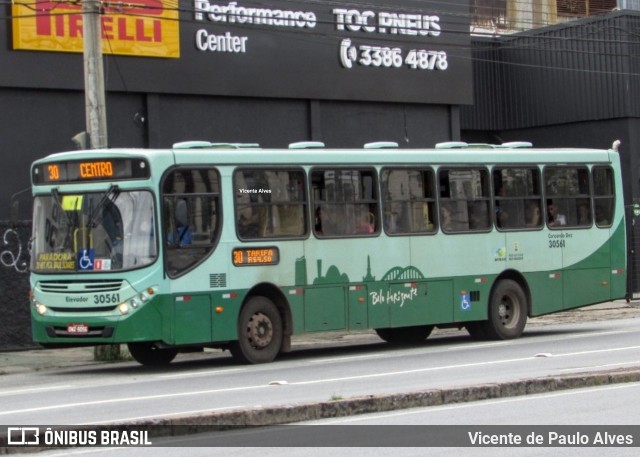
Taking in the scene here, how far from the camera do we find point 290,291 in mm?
18781

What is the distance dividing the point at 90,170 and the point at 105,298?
1.87 metres

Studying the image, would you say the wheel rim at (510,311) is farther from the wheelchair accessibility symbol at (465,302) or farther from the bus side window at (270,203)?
the bus side window at (270,203)

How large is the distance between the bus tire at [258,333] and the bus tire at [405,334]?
405 cm

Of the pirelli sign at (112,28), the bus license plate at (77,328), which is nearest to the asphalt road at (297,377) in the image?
the bus license plate at (77,328)

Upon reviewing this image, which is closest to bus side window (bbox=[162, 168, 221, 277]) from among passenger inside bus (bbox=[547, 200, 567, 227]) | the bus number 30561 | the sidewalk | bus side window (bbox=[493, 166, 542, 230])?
the bus number 30561

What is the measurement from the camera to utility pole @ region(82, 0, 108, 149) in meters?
19.4

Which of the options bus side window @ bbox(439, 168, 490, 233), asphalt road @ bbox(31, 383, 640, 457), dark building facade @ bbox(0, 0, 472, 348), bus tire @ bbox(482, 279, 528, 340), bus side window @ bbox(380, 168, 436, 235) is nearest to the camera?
asphalt road @ bbox(31, 383, 640, 457)

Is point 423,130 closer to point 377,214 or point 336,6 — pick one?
point 336,6

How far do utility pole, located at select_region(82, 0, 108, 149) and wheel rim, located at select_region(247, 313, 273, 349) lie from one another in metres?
3.67

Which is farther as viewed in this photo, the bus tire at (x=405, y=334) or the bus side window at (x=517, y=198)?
the bus tire at (x=405, y=334)

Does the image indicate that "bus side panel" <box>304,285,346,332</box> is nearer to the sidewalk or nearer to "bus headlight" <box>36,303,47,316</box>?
the sidewalk

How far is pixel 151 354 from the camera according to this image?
19.1 m

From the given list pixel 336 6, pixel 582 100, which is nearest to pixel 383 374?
pixel 336 6

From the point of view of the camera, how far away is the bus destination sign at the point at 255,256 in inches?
714
